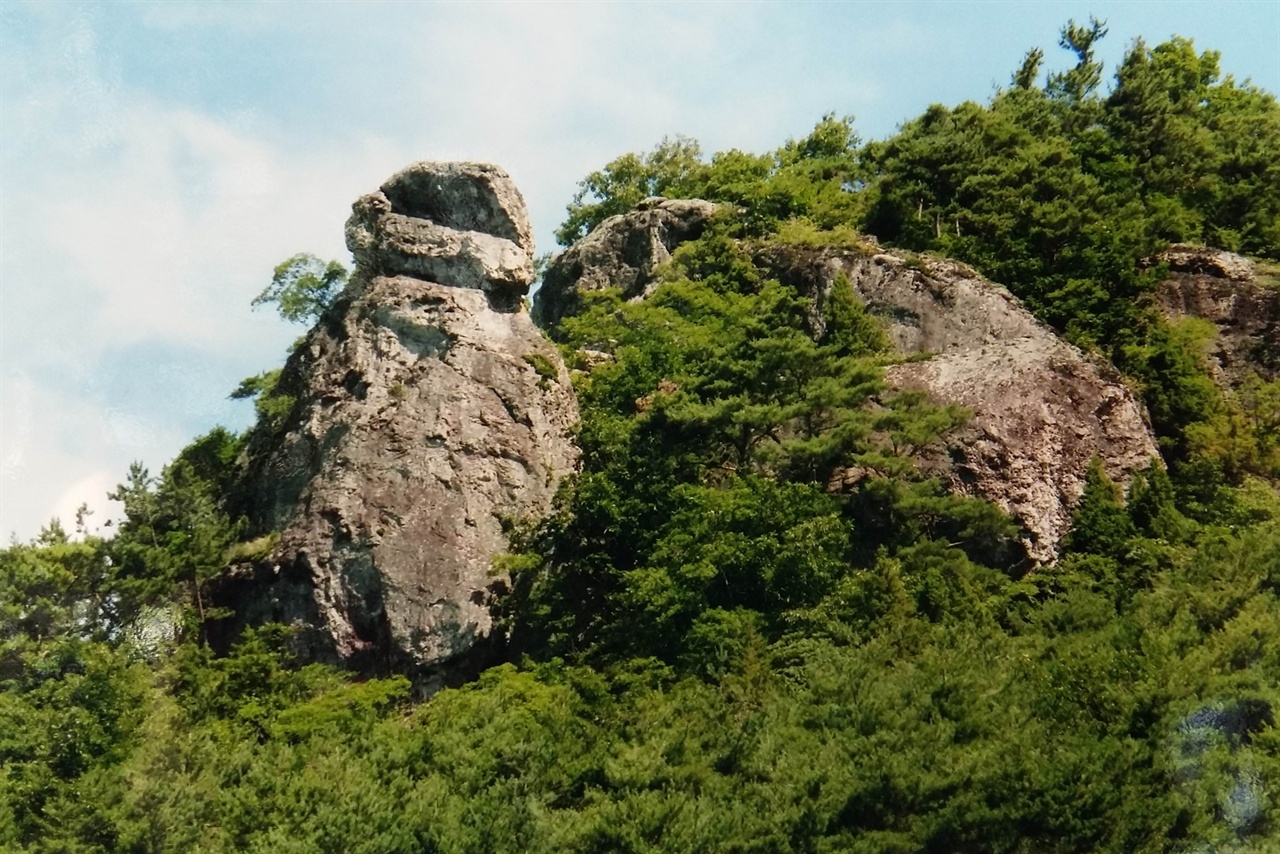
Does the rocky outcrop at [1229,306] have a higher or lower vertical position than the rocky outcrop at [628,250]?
lower

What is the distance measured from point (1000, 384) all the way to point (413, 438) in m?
12.8

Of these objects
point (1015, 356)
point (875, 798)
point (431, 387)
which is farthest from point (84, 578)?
point (1015, 356)

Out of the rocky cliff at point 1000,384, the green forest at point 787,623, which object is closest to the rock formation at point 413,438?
the green forest at point 787,623

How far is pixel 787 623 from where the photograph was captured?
26609mm

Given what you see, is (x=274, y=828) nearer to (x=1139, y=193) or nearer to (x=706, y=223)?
(x=706, y=223)

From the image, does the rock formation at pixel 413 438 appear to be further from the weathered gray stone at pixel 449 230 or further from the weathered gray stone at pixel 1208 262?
the weathered gray stone at pixel 1208 262

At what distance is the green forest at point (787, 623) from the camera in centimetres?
2119

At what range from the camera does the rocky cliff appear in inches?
1168

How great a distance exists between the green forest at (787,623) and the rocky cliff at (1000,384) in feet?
2.69

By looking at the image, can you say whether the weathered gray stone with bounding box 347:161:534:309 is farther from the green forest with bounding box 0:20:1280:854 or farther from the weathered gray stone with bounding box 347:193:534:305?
the green forest with bounding box 0:20:1280:854

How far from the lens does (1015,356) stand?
3152 cm

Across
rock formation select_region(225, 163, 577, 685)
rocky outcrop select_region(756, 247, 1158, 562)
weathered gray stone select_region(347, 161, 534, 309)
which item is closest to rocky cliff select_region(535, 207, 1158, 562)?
rocky outcrop select_region(756, 247, 1158, 562)

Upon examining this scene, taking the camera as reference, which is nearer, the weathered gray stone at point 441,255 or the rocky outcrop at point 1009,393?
the rocky outcrop at point 1009,393

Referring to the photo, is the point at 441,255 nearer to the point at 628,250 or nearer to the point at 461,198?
the point at 461,198
